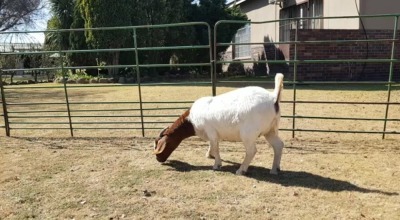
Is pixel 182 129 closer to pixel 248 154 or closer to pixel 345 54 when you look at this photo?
pixel 248 154

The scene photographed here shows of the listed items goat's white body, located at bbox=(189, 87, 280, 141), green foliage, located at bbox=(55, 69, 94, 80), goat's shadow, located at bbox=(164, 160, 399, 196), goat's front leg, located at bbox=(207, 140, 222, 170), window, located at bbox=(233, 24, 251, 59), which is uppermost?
window, located at bbox=(233, 24, 251, 59)

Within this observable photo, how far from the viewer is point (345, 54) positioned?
43.4 feet

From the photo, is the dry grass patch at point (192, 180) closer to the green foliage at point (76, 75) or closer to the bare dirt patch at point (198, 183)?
the bare dirt patch at point (198, 183)

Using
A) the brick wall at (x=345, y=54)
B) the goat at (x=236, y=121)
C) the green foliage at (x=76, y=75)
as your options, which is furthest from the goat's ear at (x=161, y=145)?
the green foliage at (x=76, y=75)

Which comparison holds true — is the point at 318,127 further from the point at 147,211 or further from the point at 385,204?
the point at 147,211

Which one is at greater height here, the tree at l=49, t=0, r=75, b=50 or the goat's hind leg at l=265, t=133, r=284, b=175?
the tree at l=49, t=0, r=75, b=50

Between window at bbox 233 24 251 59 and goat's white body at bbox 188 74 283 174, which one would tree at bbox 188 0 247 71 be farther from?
goat's white body at bbox 188 74 283 174

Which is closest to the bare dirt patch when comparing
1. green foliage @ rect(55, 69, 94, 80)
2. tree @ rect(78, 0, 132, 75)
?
tree @ rect(78, 0, 132, 75)

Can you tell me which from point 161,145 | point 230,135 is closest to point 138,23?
point 161,145

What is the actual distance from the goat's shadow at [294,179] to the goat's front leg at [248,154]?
0.32ft

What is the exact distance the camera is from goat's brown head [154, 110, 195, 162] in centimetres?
487

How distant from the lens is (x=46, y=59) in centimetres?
2195

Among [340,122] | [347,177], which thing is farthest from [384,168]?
[340,122]

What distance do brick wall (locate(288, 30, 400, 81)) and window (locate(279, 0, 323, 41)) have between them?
1126 mm
